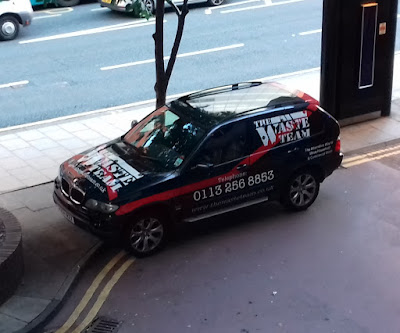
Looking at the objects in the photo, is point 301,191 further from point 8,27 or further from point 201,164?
point 8,27

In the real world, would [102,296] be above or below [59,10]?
below

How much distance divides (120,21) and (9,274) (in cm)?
1565

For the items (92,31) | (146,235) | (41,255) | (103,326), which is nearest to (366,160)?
(146,235)

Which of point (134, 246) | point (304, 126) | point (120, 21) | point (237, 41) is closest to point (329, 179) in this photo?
point (304, 126)

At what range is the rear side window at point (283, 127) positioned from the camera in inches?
352

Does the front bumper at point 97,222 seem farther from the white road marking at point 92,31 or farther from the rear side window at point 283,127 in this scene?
the white road marking at point 92,31

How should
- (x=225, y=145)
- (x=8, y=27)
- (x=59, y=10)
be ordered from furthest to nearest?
1. (x=59, y=10)
2. (x=8, y=27)
3. (x=225, y=145)

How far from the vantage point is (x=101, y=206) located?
8.07m

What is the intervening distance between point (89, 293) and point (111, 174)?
4.99ft

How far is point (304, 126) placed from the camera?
30.6 ft

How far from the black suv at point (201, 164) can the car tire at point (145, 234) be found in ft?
0.04

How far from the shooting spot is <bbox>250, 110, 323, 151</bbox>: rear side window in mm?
8945

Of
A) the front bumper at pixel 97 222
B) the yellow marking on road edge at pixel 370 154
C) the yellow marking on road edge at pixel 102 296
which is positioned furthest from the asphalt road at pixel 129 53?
the yellow marking on road edge at pixel 102 296

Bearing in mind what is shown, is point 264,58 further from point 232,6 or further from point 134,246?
point 134,246
